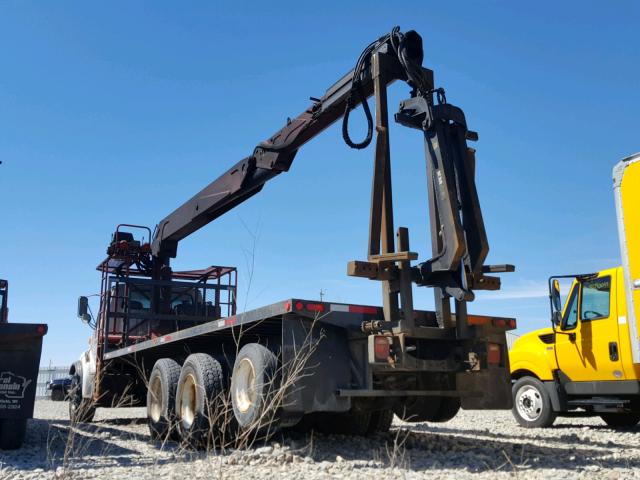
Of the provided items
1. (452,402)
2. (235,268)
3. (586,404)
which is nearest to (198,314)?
(235,268)

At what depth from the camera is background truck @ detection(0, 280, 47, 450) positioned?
7.38 m

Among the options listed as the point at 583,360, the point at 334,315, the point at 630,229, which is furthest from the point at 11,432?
the point at 583,360

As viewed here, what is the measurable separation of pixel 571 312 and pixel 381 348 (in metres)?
5.22

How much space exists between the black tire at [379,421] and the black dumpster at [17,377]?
3.97m

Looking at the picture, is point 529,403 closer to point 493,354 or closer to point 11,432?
point 493,354

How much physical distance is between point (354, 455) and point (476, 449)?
1369 mm

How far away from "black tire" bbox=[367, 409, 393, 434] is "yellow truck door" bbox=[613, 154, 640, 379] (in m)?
2.96

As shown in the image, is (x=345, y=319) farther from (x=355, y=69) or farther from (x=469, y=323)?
(x=355, y=69)

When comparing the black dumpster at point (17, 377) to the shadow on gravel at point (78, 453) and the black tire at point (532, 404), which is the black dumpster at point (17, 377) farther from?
the black tire at point (532, 404)

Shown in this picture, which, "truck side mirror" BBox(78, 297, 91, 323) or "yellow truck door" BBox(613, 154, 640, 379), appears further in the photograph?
"truck side mirror" BBox(78, 297, 91, 323)

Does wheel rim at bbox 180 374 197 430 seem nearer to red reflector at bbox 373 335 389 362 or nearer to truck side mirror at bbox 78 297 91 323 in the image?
red reflector at bbox 373 335 389 362

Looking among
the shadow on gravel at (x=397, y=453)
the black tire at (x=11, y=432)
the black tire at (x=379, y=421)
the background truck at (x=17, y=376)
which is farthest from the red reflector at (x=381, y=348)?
the black tire at (x=11, y=432)

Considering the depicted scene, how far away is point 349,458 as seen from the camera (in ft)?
22.1

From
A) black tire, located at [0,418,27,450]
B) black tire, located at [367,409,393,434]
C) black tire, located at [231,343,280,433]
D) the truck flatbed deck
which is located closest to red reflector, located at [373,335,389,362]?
the truck flatbed deck
